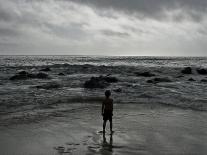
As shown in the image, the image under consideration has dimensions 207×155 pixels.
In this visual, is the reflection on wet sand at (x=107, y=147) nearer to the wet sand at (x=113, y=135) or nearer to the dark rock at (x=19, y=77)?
the wet sand at (x=113, y=135)

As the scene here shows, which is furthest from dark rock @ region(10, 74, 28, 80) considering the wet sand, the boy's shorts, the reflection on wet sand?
the reflection on wet sand

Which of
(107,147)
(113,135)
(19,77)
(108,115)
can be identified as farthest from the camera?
(19,77)

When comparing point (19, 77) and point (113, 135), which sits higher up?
point (19, 77)

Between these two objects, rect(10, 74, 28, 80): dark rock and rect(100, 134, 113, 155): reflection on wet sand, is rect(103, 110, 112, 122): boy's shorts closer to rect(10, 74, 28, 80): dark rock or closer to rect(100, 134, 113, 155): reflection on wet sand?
rect(100, 134, 113, 155): reflection on wet sand

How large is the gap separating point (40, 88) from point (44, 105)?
29.0 feet

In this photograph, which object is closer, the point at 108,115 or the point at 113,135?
the point at 113,135

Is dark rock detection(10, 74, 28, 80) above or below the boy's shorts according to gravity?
below

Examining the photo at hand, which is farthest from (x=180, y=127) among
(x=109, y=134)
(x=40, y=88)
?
(x=40, y=88)

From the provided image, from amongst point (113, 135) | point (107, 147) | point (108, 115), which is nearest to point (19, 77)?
point (108, 115)

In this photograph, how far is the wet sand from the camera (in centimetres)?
860

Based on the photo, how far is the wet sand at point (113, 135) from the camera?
8602 mm

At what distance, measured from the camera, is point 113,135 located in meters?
10.2

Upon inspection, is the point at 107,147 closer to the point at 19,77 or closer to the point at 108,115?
the point at 108,115

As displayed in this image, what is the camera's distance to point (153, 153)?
8383mm
